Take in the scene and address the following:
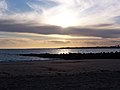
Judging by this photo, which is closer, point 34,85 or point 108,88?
point 108,88

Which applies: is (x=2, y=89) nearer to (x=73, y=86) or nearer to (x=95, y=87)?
(x=73, y=86)

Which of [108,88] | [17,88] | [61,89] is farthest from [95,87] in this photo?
[17,88]

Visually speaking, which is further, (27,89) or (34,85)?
(34,85)

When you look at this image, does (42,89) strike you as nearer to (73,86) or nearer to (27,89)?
(27,89)

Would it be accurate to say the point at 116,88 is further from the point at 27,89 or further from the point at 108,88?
the point at 27,89

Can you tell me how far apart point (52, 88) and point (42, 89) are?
59cm

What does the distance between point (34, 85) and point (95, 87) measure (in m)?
3.60

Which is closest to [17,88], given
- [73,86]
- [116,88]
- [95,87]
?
[73,86]

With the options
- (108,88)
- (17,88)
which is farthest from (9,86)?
(108,88)

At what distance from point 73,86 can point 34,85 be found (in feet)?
7.68

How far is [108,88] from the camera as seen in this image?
1446 cm

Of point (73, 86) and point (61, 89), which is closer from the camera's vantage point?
point (61, 89)

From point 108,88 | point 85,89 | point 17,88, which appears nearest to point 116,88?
point 108,88

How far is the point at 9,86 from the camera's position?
15.5m
